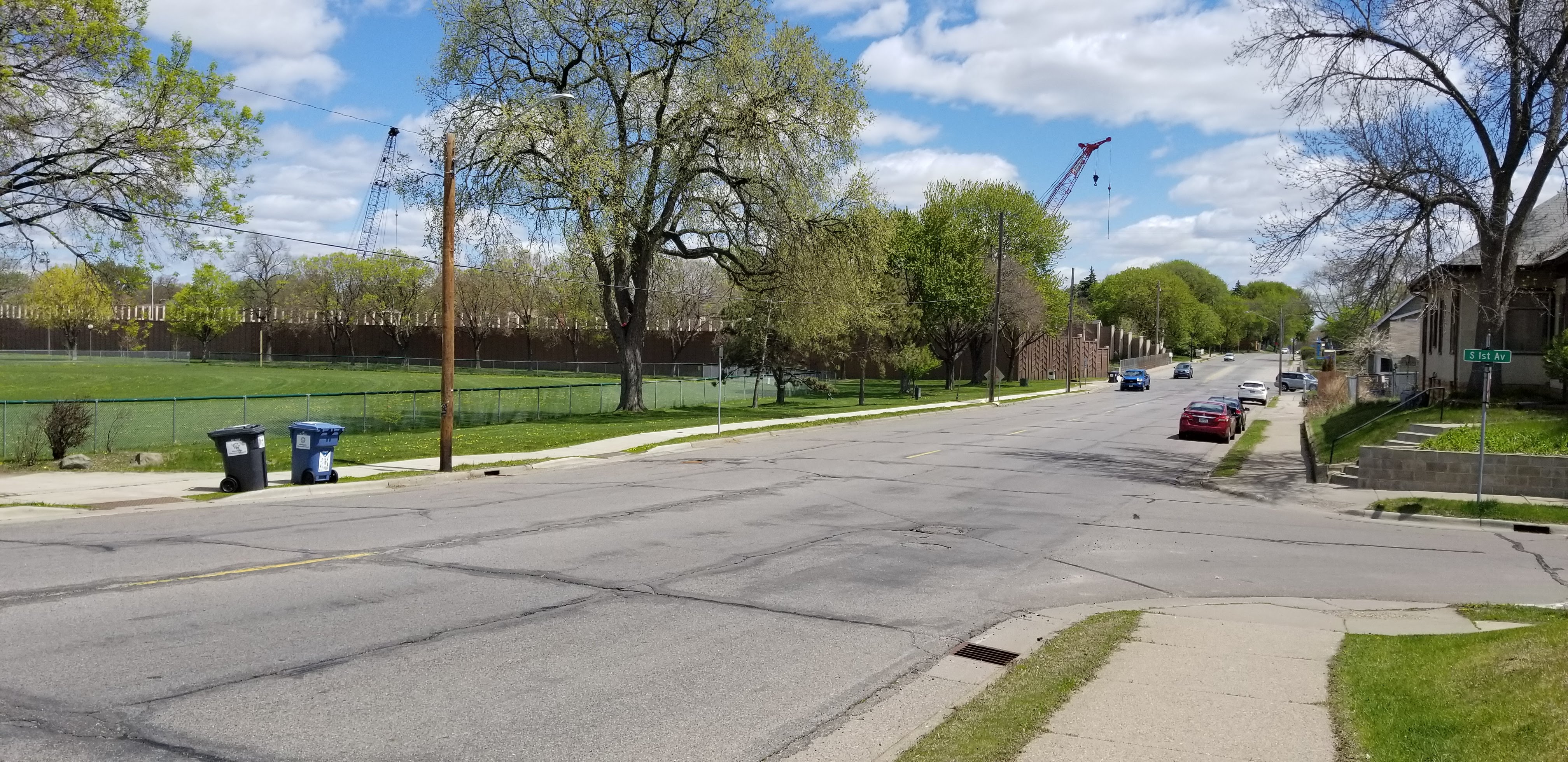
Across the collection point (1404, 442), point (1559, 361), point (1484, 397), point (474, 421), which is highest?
point (1559, 361)

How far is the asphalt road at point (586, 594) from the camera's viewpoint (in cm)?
614

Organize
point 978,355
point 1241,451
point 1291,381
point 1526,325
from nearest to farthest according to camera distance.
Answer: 1. point 1526,325
2. point 1241,451
3. point 1291,381
4. point 978,355

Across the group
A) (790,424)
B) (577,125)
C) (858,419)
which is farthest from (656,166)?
(858,419)

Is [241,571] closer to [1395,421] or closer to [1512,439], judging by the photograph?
[1512,439]

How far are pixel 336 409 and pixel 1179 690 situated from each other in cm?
3891

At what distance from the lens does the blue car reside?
2844 inches

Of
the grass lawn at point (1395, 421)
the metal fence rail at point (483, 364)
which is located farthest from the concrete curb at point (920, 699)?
the metal fence rail at point (483, 364)

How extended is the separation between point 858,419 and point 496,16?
63.5ft

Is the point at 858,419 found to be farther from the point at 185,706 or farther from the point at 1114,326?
the point at 1114,326

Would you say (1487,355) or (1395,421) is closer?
(1487,355)

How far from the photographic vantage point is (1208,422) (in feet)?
112

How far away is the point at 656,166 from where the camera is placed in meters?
35.0

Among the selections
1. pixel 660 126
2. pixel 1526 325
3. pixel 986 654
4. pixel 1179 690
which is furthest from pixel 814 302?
pixel 1179 690

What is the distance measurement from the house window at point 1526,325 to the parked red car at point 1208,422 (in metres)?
8.13
